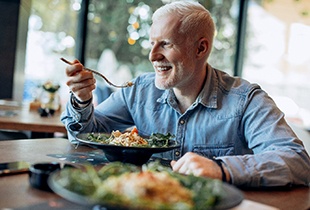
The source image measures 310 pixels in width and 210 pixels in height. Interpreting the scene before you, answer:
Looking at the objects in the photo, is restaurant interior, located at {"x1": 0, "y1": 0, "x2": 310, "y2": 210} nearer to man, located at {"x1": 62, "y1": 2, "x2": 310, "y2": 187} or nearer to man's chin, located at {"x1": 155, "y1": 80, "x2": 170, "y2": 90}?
man, located at {"x1": 62, "y1": 2, "x2": 310, "y2": 187}

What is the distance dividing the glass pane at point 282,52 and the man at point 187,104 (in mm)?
3927

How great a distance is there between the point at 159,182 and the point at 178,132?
0.98 meters

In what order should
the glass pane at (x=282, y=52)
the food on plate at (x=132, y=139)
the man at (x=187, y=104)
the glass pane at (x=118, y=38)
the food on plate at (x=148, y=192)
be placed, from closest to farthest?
the food on plate at (x=148, y=192), the food on plate at (x=132, y=139), the man at (x=187, y=104), the glass pane at (x=118, y=38), the glass pane at (x=282, y=52)

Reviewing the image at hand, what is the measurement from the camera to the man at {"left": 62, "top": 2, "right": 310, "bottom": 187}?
5.70 feet

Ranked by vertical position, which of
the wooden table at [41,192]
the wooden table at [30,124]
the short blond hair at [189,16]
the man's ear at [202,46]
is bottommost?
the wooden table at [41,192]

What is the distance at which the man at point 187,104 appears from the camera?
174cm

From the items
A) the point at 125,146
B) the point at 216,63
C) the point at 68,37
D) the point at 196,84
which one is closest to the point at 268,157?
the point at 125,146

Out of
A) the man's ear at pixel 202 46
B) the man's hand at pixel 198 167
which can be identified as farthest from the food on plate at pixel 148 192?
the man's ear at pixel 202 46

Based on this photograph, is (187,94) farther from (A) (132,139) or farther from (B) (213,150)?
(A) (132,139)

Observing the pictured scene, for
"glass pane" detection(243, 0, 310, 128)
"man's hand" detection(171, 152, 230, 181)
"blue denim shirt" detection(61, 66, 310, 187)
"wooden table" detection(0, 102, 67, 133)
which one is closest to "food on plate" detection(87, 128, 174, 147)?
"blue denim shirt" detection(61, 66, 310, 187)

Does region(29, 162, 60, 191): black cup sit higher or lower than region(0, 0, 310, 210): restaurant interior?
lower

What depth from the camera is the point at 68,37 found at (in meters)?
5.05

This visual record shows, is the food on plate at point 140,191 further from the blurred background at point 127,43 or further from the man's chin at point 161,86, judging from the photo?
the blurred background at point 127,43

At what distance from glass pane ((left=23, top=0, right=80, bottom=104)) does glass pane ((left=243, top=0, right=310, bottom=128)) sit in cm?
234
